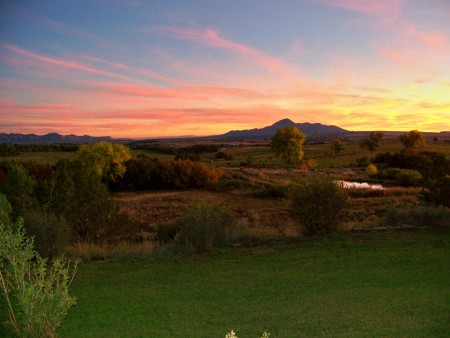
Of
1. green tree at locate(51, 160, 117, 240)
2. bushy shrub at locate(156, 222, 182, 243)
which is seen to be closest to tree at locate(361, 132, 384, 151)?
green tree at locate(51, 160, 117, 240)

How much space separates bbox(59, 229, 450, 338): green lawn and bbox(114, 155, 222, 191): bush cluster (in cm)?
4140

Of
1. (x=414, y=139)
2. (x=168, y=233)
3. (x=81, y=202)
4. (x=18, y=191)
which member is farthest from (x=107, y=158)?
(x=414, y=139)

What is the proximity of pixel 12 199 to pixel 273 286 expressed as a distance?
482 inches

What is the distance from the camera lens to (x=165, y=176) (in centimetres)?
5375

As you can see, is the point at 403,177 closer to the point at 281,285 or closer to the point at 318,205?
the point at 318,205

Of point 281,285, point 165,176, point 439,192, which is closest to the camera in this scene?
point 281,285

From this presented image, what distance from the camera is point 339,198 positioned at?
1602 centimetres

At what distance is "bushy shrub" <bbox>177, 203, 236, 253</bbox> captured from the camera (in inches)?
524

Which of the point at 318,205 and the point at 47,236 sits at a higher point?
the point at 318,205

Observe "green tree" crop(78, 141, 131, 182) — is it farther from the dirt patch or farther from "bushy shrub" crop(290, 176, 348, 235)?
"bushy shrub" crop(290, 176, 348, 235)

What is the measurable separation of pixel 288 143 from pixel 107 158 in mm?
40150

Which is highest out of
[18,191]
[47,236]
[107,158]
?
[107,158]

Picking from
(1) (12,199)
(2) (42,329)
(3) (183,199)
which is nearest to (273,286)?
(2) (42,329)

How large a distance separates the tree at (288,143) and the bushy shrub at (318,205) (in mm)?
70571
